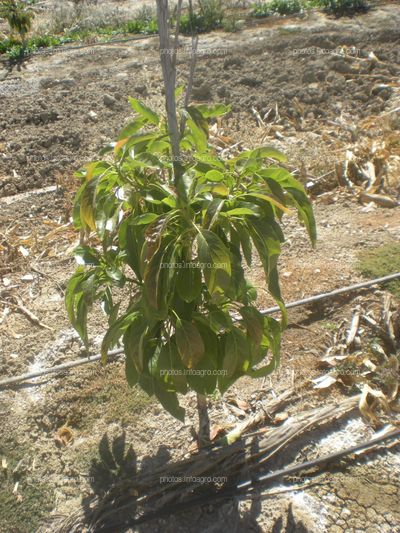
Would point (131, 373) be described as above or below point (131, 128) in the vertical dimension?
below

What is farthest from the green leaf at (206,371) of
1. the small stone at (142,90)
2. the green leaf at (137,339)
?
the small stone at (142,90)

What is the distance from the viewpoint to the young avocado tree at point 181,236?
94.1 inches

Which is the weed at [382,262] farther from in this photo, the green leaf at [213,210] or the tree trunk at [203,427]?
the green leaf at [213,210]

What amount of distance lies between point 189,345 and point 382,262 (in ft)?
9.15

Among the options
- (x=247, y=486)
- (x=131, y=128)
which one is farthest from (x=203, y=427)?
(x=131, y=128)

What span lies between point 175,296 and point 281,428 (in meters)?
1.39

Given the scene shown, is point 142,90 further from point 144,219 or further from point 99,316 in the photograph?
point 144,219

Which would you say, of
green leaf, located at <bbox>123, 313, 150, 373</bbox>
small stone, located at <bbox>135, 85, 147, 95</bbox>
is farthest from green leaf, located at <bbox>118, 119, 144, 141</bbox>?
small stone, located at <bbox>135, 85, 147, 95</bbox>

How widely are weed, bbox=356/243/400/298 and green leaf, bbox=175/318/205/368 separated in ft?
8.12

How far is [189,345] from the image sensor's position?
259 cm

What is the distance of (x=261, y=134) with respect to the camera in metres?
7.41

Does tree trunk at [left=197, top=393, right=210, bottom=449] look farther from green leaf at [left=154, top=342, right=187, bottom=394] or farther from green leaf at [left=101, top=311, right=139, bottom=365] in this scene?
green leaf at [left=101, top=311, right=139, bottom=365]

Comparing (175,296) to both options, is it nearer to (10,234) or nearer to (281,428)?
(281,428)

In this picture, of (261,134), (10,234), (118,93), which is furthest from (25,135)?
(261,134)
